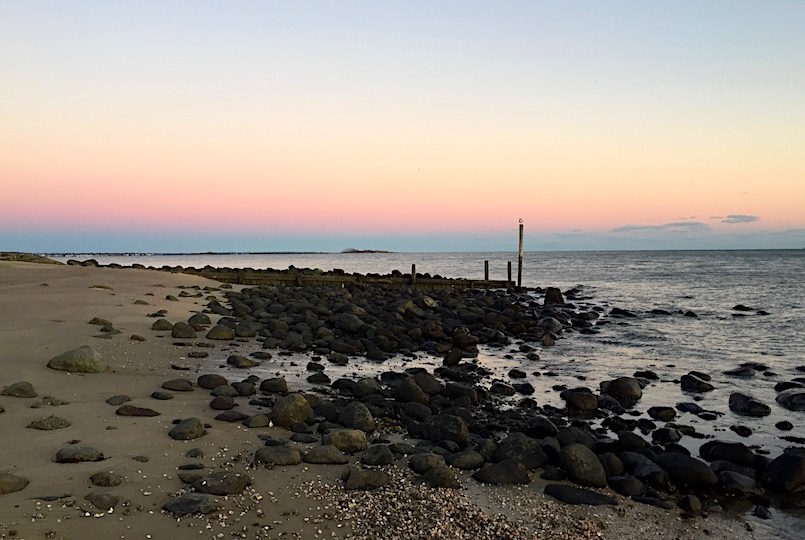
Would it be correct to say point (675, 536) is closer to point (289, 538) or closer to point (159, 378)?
point (289, 538)

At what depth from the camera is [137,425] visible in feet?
21.7

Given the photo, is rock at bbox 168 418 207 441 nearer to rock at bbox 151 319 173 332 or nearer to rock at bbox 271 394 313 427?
rock at bbox 271 394 313 427

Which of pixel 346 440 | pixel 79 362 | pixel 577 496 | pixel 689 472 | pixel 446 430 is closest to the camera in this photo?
pixel 577 496

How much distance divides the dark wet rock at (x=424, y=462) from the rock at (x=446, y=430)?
100cm

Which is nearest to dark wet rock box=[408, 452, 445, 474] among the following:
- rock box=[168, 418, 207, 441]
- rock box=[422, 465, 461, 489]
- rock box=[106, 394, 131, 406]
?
rock box=[422, 465, 461, 489]

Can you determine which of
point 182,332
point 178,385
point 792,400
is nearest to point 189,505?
point 178,385

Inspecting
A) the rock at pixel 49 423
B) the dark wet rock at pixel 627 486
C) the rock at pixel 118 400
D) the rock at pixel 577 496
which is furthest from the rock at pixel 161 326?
the dark wet rock at pixel 627 486

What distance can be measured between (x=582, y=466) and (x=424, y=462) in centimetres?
173

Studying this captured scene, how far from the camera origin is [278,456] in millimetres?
5852

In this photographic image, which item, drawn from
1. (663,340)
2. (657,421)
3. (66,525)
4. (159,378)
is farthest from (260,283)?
(66,525)

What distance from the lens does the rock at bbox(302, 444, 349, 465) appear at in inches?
235

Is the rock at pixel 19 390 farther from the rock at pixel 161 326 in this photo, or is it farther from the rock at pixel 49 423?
the rock at pixel 161 326

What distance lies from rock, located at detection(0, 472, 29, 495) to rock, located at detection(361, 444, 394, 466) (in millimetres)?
3001

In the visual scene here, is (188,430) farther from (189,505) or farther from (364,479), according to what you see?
(364,479)
